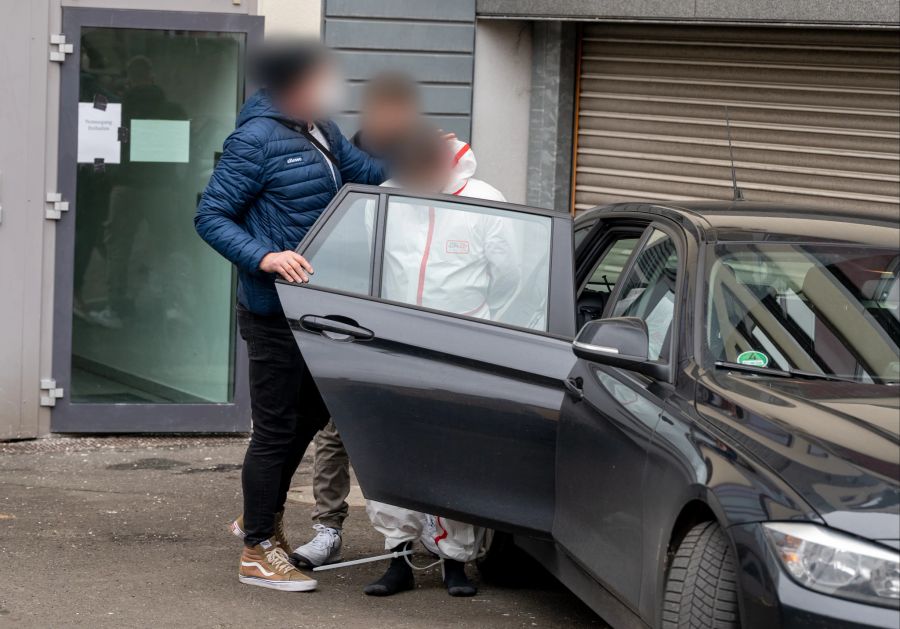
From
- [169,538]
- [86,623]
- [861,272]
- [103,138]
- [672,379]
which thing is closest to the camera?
[672,379]

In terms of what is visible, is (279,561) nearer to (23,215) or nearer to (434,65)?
(23,215)

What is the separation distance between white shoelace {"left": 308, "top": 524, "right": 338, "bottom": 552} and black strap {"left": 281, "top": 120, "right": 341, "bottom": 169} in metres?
1.42

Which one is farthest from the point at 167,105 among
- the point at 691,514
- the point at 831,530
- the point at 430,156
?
the point at 831,530

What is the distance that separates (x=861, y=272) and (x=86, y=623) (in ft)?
9.17

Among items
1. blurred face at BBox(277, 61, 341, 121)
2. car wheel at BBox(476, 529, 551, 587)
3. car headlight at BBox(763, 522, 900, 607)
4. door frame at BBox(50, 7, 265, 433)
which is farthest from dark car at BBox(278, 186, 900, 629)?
door frame at BBox(50, 7, 265, 433)

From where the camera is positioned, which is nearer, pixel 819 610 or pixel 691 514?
pixel 819 610

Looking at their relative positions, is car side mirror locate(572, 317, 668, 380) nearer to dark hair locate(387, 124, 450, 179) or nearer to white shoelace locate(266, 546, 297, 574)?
dark hair locate(387, 124, 450, 179)

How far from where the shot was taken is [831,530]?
3156 millimetres

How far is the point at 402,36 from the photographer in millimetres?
8211

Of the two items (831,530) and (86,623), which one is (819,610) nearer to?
(831,530)

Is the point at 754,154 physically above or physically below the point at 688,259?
above

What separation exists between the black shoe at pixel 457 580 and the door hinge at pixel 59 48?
3917 millimetres

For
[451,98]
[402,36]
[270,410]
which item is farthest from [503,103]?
[270,410]

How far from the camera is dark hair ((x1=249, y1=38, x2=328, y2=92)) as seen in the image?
5.30 metres
